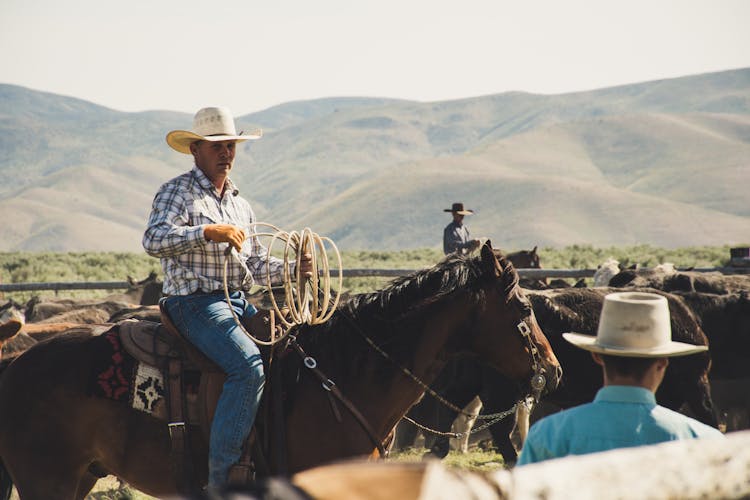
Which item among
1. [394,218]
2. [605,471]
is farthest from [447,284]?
[394,218]

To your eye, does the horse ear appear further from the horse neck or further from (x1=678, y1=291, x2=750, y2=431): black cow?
(x1=678, y1=291, x2=750, y2=431): black cow

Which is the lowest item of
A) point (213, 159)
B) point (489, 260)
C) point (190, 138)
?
point (489, 260)

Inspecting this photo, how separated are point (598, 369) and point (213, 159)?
4363 mm

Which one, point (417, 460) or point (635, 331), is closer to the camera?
point (635, 331)

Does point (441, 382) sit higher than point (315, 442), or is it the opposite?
Result: point (315, 442)

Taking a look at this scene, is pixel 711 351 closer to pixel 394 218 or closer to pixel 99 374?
pixel 99 374

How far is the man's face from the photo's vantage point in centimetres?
497

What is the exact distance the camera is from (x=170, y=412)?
473 cm

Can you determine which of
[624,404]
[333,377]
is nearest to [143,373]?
[333,377]

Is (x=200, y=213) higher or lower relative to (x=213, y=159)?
lower

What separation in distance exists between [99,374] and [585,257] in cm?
3511

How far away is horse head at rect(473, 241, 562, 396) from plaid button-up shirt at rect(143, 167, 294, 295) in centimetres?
139

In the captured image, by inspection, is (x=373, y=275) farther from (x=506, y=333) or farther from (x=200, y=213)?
(x=200, y=213)

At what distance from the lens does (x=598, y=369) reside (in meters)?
7.72
